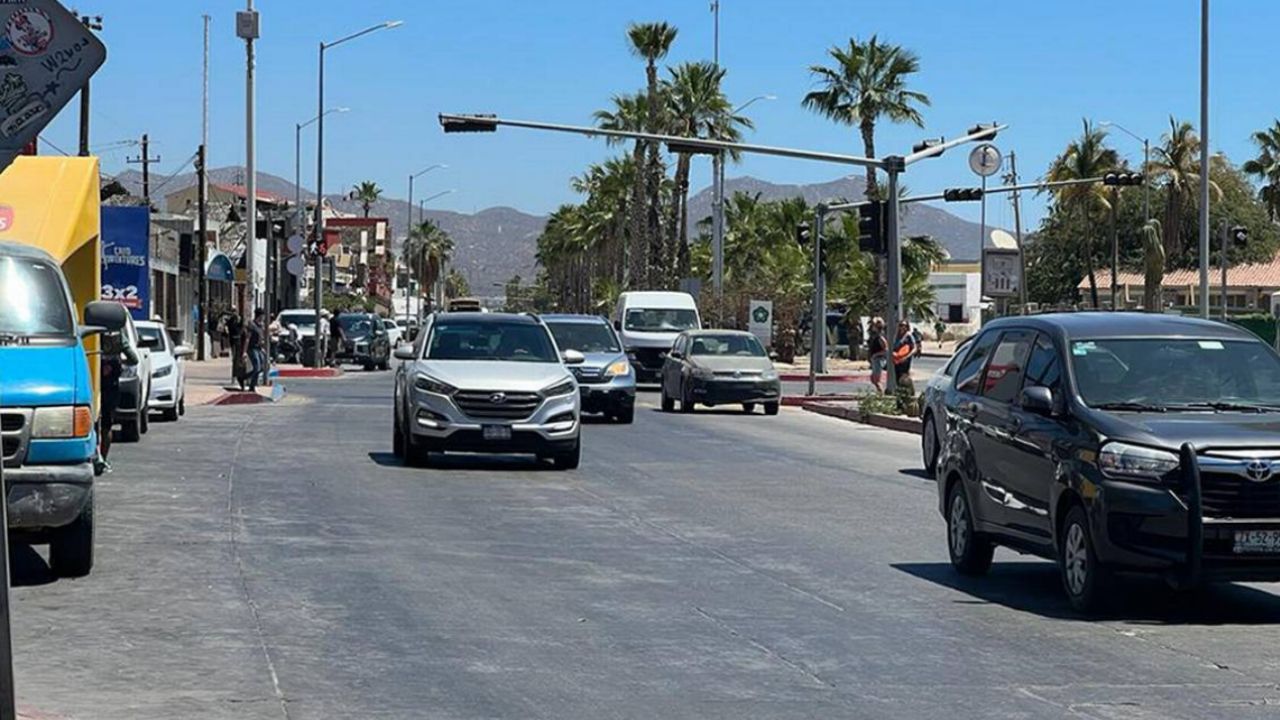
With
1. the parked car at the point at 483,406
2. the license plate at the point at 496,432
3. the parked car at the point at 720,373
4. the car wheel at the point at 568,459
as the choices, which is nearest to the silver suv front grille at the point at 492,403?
the parked car at the point at 483,406

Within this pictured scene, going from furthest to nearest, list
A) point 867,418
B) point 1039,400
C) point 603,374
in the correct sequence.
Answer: point 867,418 → point 603,374 → point 1039,400

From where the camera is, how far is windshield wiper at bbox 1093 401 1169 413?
12.2 metres

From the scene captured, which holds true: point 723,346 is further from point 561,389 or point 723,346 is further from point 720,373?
point 561,389

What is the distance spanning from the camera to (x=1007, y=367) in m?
13.8

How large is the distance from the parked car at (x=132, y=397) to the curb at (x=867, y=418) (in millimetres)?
12449

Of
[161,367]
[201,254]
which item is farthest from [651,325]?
[201,254]

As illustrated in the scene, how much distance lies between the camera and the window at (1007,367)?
44.4 ft

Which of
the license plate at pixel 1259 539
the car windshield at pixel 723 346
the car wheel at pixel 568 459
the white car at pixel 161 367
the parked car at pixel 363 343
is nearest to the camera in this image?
the license plate at pixel 1259 539

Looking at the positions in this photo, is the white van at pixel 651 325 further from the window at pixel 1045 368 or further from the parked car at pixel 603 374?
the window at pixel 1045 368

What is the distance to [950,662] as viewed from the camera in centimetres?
1048

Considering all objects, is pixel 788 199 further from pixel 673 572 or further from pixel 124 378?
pixel 673 572

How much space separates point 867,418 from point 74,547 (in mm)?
24717

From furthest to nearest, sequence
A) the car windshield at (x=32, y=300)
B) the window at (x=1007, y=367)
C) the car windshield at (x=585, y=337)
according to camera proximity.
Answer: the car windshield at (x=585, y=337), the car windshield at (x=32, y=300), the window at (x=1007, y=367)

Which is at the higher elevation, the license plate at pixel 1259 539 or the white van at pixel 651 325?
the white van at pixel 651 325
